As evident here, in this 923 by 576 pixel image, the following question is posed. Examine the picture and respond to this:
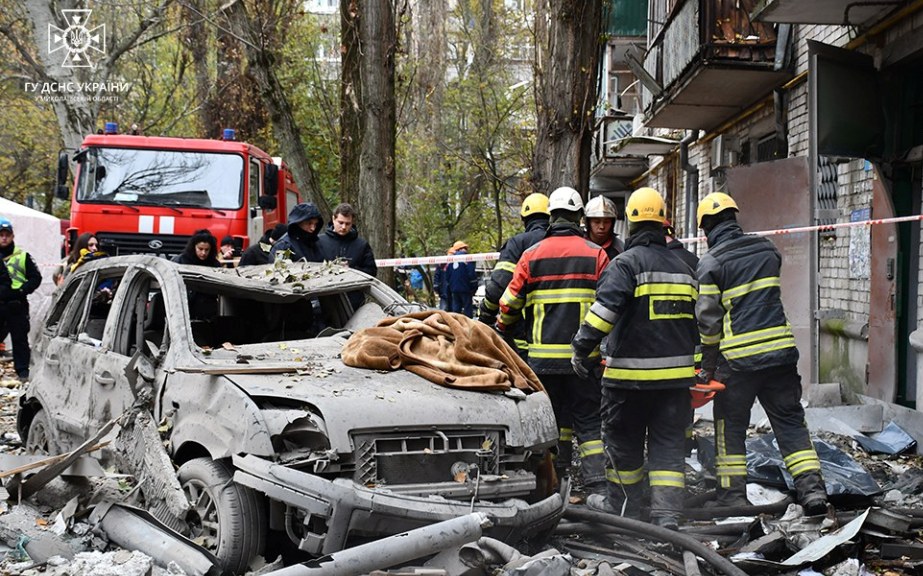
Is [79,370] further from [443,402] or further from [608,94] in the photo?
[608,94]

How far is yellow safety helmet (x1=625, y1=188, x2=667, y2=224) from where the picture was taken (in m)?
5.86

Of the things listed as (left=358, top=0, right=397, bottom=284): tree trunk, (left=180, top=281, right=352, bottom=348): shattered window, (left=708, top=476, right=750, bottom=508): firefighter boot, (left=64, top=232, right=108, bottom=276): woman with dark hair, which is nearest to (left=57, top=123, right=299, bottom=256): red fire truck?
(left=64, top=232, right=108, bottom=276): woman with dark hair

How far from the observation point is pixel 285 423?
162 inches

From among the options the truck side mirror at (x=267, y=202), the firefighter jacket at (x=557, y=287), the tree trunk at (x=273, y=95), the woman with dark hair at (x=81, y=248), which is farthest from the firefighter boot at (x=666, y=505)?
→ the tree trunk at (x=273, y=95)

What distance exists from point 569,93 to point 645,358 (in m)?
4.01

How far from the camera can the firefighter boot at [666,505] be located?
17.8 ft

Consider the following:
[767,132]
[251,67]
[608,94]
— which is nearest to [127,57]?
[608,94]

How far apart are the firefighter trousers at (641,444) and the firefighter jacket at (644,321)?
137mm

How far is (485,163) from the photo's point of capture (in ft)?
81.9

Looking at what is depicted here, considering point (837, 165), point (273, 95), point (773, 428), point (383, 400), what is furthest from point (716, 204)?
point (273, 95)

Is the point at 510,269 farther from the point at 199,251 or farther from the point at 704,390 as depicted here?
the point at 199,251

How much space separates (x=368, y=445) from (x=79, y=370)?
7.91ft

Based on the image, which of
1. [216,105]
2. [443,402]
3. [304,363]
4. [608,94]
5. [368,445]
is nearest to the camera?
[368,445]

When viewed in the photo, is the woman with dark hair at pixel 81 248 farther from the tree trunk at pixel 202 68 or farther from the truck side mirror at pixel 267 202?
the tree trunk at pixel 202 68
